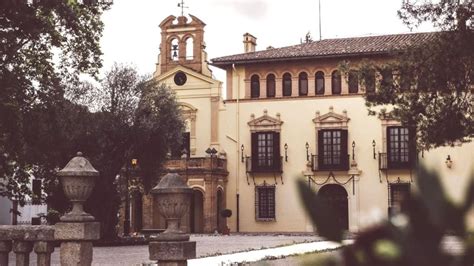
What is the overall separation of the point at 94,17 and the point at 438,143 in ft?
37.6

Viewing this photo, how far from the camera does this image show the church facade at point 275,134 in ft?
153

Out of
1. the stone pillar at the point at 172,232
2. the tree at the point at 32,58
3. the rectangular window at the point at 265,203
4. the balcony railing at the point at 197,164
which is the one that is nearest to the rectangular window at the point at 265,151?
the rectangular window at the point at 265,203

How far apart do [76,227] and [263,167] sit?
1458 inches

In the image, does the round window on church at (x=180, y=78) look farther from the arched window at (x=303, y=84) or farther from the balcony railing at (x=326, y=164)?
the balcony railing at (x=326, y=164)

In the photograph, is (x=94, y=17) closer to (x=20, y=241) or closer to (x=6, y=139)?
(x=6, y=139)

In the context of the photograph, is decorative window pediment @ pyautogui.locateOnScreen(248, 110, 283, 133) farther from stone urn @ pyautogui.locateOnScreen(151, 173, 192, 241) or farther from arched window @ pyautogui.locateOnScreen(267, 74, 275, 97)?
stone urn @ pyautogui.locateOnScreen(151, 173, 192, 241)

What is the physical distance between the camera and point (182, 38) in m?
50.1

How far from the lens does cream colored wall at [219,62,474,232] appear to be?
1834 inches

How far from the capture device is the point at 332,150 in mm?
47250

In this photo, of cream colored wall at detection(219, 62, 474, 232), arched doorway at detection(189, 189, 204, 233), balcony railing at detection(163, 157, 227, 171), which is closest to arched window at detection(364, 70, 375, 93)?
cream colored wall at detection(219, 62, 474, 232)

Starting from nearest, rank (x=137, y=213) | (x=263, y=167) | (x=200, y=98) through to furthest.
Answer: (x=263, y=167)
(x=137, y=213)
(x=200, y=98)

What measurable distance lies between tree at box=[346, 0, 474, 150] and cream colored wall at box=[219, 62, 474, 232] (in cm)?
2279

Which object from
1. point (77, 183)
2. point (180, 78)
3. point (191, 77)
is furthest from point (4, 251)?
point (180, 78)

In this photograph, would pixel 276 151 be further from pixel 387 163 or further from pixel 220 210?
pixel 387 163
